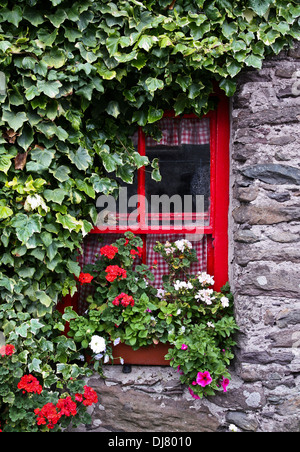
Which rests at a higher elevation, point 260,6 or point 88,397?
point 260,6

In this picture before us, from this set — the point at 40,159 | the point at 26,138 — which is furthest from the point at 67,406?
the point at 26,138

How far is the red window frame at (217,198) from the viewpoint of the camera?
2.55m

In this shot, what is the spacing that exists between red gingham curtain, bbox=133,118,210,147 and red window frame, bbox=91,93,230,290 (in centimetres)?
3

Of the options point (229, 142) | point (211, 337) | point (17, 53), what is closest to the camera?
point (17, 53)

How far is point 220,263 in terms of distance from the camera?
2574mm

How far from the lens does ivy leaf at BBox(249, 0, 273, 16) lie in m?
2.19

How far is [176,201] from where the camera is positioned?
2643 mm

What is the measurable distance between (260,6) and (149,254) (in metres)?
1.63

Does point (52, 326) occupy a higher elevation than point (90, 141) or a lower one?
lower

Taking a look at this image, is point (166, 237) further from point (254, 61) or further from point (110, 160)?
point (254, 61)
